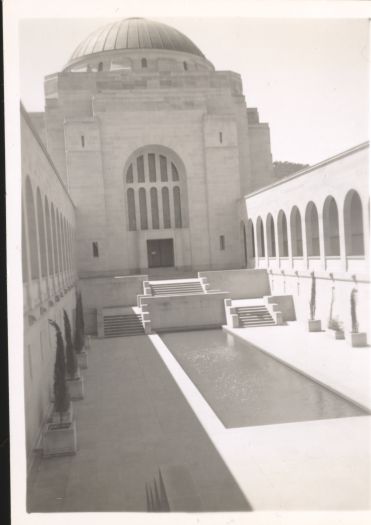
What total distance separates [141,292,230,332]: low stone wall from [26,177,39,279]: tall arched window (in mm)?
11816

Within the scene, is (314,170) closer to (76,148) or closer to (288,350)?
(288,350)

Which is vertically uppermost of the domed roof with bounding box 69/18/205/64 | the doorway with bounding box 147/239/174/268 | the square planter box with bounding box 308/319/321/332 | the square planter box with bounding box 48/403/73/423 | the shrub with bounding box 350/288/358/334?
the domed roof with bounding box 69/18/205/64

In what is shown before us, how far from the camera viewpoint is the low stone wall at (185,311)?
78.9 feet

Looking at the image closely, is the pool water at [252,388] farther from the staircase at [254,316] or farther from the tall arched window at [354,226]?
the tall arched window at [354,226]

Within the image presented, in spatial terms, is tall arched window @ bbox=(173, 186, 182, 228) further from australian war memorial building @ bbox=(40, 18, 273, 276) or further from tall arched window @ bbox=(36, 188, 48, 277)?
tall arched window @ bbox=(36, 188, 48, 277)

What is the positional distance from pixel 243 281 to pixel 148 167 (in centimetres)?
982

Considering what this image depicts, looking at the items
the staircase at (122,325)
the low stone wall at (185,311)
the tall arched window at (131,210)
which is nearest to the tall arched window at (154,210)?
the tall arched window at (131,210)

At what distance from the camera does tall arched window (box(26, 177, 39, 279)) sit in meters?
12.0

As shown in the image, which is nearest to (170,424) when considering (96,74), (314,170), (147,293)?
(314,170)

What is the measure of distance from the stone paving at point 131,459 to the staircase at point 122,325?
8.28m

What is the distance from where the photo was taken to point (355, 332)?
1736 cm

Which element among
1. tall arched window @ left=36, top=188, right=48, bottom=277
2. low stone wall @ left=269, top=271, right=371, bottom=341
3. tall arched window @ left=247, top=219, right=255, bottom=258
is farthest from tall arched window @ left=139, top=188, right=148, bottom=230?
tall arched window @ left=36, top=188, right=48, bottom=277

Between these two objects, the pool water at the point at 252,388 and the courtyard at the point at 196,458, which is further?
the pool water at the point at 252,388

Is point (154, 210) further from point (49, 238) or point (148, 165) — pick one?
point (49, 238)
